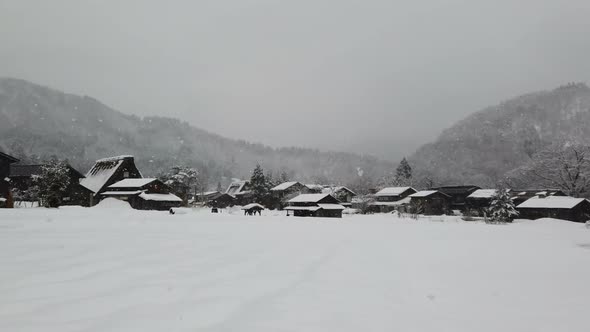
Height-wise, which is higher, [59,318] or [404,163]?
[404,163]

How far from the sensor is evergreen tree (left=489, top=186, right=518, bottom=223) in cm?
4846

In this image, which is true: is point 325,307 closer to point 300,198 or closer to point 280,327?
point 280,327

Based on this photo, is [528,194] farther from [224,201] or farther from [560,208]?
[224,201]

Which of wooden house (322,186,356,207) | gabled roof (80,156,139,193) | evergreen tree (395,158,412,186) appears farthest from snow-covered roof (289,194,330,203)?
evergreen tree (395,158,412,186)

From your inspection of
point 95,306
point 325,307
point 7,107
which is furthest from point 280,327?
point 7,107

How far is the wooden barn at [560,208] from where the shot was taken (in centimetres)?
5050

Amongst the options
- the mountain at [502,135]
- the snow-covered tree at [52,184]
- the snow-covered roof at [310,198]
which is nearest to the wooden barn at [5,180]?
the snow-covered tree at [52,184]

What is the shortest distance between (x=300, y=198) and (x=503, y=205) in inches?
1313

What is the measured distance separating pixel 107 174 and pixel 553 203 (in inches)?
2889

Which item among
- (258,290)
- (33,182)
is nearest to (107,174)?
(33,182)

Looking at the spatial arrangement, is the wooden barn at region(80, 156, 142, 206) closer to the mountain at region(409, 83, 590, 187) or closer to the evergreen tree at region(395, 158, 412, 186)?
the evergreen tree at region(395, 158, 412, 186)

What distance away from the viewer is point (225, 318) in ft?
16.2

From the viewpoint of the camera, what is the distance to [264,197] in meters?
82.5

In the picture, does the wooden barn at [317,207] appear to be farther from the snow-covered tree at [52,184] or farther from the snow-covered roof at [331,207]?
the snow-covered tree at [52,184]
